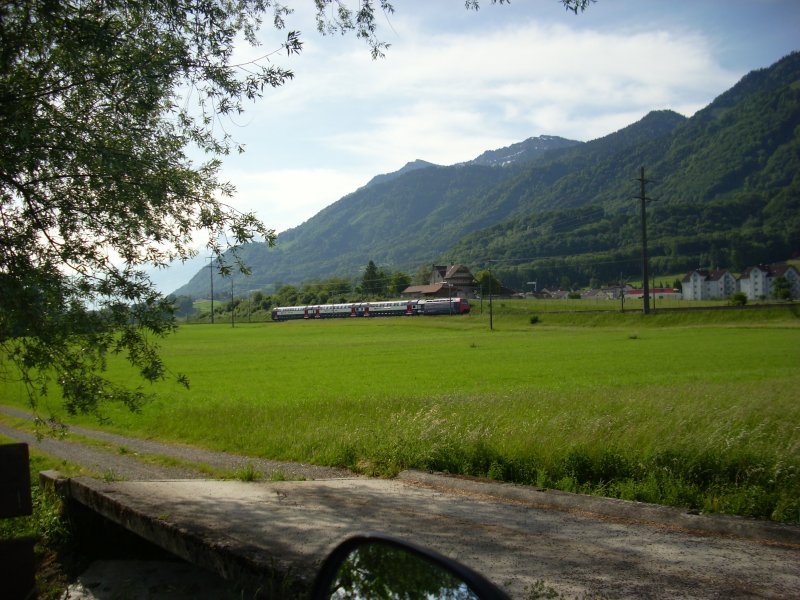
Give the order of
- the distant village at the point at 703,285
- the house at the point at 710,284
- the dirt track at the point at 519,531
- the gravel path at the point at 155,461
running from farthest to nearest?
the house at the point at 710,284, the distant village at the point at 703,285, the gravel path at the point at 155,461, the dirt track at the point at 519,531

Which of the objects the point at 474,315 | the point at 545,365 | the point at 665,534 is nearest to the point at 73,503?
the point at 665,534

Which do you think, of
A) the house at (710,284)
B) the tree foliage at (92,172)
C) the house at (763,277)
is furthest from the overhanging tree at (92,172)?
the house at (710,284)

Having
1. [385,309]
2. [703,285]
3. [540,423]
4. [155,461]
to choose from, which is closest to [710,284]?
[703,285]

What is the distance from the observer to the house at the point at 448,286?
448 ft

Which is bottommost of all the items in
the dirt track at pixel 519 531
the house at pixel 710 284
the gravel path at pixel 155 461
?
the gravel path at pixel 155 461

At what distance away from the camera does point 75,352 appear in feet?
23.4

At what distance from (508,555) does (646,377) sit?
23608 millimetres

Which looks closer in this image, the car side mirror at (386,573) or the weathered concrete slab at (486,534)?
the car side mirror at (386,573)

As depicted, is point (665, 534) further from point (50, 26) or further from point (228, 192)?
point (50, 26)

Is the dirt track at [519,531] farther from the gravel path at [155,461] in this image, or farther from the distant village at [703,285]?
the distant village at [703,285]

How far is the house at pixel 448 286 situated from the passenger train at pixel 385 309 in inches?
1266

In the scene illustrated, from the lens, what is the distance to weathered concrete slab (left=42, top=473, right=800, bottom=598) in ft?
12.0

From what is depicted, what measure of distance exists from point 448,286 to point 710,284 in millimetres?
61655

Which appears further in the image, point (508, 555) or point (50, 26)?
point (50, 26)
